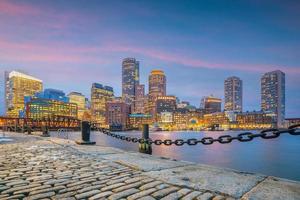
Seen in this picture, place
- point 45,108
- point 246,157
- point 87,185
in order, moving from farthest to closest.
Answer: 1. point 45,108
2. point 246,157
3. point 87,185

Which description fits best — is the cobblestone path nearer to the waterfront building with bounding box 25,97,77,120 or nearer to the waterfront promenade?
the waterfront promenade

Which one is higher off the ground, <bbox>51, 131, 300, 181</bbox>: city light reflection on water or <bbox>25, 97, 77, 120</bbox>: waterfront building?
<bbox>25, 97, 77, 120</bbox>: waterfront building

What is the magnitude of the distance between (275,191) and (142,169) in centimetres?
253

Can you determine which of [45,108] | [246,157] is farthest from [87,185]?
[45,108]

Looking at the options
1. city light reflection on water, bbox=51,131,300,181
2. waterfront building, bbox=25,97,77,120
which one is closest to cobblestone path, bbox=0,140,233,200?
city light reflection on water, bbox=51,131,300,181

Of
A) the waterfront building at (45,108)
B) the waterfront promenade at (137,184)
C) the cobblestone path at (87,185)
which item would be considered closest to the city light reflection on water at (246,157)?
the waterfront promenade at (137,184)

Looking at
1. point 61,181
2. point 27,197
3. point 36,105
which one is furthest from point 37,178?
point 36,105

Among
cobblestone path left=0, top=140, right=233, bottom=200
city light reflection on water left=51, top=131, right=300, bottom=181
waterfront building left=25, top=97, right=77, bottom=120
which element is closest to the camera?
cobblestone path left=0, top=140, right=233, bottom=200

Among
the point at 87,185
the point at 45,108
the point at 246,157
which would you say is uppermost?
the point at 45,108

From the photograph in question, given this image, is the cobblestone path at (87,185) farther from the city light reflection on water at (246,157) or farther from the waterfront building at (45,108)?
the waterfront building at (45,108)

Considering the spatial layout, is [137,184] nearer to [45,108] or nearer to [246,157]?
[246,157]

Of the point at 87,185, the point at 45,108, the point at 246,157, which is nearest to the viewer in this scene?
the point at 87,185

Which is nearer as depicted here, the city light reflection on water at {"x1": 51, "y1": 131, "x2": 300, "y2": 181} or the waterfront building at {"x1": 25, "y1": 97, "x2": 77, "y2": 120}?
the city light reflection on water at {"x1": 51, "y1": 131, "x2": 300, "y2": 181}

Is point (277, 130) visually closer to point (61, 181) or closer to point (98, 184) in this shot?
point (98, 184)
